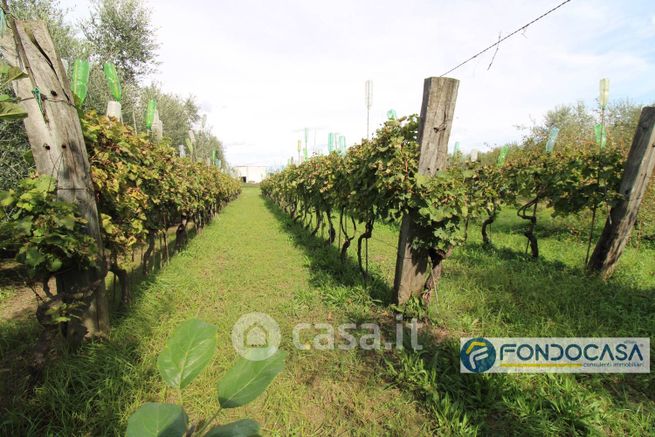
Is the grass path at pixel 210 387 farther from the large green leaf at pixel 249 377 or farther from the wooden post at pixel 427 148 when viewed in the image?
the large green leaf at pixel 249 377

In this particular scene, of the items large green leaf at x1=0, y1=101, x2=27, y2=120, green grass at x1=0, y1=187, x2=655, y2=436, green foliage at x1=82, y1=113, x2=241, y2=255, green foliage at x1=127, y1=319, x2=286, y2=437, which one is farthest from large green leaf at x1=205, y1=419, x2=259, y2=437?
green foliage at x1=82, y1=113, x2=241, y2=255

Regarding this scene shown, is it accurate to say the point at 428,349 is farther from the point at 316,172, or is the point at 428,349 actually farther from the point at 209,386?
the point at 316,172

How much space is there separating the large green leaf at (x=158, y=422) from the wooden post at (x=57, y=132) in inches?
103

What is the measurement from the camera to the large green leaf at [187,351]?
17.7 inches

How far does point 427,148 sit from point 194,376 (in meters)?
3.18

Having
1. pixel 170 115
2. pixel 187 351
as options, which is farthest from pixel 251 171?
pixel 187 351

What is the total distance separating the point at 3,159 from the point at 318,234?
6773 mm

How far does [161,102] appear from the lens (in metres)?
21.4

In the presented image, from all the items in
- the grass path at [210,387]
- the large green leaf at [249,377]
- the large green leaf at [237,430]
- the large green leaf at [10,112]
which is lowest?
the grass path at [210,387]

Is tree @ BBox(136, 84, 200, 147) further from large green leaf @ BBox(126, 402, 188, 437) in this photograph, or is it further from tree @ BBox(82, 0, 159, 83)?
large green leaf @ BBox(126, 402, 188, 437)

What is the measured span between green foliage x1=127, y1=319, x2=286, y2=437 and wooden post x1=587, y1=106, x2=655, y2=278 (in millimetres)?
5959

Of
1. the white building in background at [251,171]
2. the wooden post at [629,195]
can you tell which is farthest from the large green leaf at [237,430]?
the white building in background at [251,171]

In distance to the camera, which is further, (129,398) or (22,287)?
(22,287)

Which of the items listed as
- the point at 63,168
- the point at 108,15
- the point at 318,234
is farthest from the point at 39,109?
the point at 108,15
